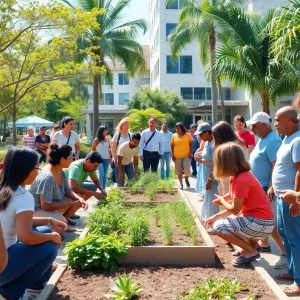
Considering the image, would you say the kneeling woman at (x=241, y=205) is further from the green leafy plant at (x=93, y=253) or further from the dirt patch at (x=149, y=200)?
the dirt patch at (x=149, y=200)

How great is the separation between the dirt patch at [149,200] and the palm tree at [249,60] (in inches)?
424

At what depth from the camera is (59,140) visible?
970 centimetres

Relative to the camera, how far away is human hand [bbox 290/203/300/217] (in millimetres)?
4077

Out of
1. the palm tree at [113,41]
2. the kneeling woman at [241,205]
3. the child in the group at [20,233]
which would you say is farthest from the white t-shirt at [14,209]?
the palm tree at [113,41]

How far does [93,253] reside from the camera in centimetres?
461

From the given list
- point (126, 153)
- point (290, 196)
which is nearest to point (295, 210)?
point (290, 196)

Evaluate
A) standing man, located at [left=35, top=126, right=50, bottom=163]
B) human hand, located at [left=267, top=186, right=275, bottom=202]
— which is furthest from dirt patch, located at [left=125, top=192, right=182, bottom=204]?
standing man, located at [left=35, top=126, right=50, bottom=163]

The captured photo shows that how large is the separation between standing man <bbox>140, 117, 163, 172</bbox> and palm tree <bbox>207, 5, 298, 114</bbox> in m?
8.20

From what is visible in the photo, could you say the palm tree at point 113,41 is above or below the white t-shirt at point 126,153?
above

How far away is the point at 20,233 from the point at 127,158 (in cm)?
661

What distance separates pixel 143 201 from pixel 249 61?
12857mm

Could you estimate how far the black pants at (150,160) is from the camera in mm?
11680

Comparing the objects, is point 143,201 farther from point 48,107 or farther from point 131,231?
point 48,107

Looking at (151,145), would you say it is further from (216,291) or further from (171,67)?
(171,67)
